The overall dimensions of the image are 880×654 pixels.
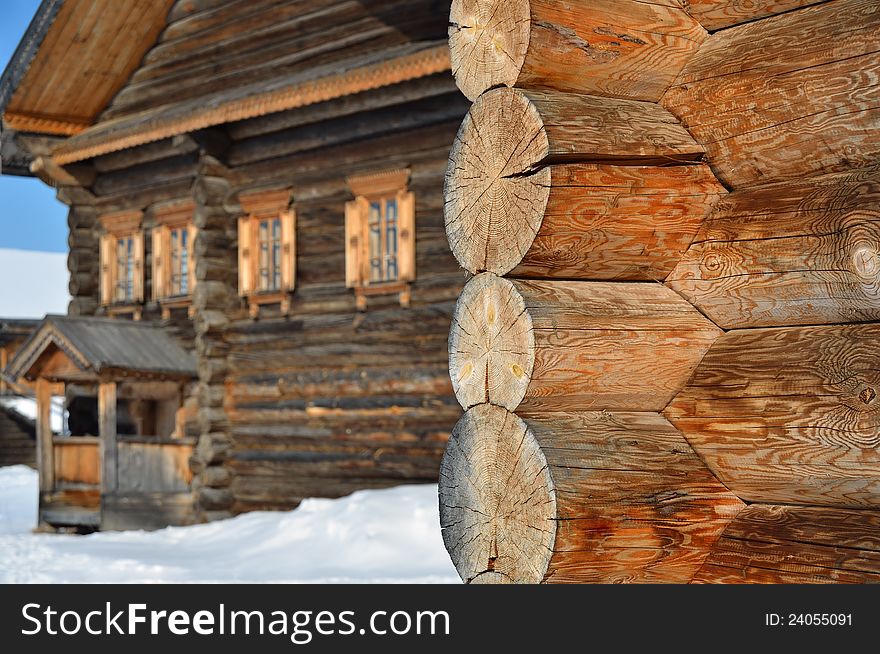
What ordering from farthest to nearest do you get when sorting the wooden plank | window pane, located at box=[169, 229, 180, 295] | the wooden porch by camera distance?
window pane, located at box=[169, 229, 180, 295] < the wooden plank < the wooden porch

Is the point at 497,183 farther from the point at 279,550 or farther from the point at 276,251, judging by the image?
the point at 276,251

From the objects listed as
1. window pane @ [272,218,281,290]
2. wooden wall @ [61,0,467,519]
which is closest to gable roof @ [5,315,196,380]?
wooden wall @ [61,0,467,519]

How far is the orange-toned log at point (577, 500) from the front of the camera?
3447mm

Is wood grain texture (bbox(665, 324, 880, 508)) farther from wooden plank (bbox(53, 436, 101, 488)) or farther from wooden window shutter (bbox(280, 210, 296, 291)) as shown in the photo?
wooden plank (bbox(53, 436, 101, 488))

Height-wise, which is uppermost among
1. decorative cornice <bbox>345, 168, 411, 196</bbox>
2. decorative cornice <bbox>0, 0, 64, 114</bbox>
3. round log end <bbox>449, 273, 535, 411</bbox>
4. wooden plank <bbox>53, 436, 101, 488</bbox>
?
decorative cornice <bbox>0, 0, 64, 114</bbox>

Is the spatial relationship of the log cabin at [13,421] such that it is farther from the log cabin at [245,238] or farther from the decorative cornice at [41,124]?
the decorative cornice at [41,124]

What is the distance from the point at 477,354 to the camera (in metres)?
3.69

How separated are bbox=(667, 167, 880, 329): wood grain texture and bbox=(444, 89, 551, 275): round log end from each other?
24.2 inches

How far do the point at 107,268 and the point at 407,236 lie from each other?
5.54 metres

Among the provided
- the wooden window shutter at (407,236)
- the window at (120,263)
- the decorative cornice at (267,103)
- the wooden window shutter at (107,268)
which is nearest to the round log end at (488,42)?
the decorative cornice at (267,103)

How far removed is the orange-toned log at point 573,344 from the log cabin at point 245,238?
25.1 ft

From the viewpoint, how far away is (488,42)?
147 inches

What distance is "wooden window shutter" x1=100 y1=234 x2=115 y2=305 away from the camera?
631 inches

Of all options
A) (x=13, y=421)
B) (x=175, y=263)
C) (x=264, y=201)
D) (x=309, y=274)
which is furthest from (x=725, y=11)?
A: (x=13, y=421)
